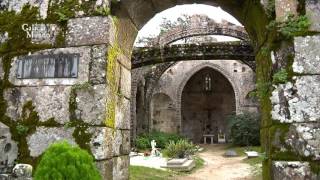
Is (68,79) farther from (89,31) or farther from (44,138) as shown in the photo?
(44,138)

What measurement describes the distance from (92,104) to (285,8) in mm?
2585

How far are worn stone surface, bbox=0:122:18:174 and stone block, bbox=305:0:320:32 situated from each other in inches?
151

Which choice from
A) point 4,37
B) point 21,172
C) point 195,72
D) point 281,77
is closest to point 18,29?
point 4,37

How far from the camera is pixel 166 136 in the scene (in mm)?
23922

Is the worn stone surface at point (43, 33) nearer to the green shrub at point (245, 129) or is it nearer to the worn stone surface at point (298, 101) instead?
the worn stone surface at point (298, 101)

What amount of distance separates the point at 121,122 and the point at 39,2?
1.97 meters

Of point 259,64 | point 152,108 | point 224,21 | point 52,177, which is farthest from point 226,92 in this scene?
point 52,177

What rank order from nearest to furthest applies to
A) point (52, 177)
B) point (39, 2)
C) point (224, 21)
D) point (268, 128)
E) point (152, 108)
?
point (52, 177) → point (268, 128) → point (39, 2) → point (224, 21) → point (152, 108)

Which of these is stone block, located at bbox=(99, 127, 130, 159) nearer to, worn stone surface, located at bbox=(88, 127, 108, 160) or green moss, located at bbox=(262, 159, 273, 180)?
worn stone surface, located at bbox=(88, 127, 108, 160)

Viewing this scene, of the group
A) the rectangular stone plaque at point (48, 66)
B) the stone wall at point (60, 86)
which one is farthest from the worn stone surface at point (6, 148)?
the rectangular stone plaque at point (48, 66)

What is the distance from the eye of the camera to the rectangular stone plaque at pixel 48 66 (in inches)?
171

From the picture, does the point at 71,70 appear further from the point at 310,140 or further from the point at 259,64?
the point at 310,140

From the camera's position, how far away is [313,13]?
410 cm

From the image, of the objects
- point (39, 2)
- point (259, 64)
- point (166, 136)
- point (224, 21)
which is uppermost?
point (224, 21)
